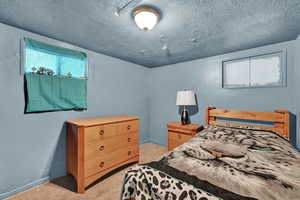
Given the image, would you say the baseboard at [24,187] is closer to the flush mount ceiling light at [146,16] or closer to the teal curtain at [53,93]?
the teal curtain at [53,93]

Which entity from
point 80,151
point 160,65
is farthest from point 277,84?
point 80,151

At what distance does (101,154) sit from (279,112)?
2825 mm

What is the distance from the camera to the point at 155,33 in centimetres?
182

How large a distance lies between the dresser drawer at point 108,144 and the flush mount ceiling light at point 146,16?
67.5 inches

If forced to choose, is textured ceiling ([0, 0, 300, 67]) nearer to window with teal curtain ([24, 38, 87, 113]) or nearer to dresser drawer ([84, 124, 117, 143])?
window with teal curtain ([24, 38, 87, 113])

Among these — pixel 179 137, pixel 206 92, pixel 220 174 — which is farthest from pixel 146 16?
pixel 179 137

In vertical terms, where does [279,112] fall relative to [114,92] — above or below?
below

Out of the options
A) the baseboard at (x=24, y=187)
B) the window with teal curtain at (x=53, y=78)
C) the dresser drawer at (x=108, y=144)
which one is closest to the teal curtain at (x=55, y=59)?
the window with teal curtain at (x=53, y=78)

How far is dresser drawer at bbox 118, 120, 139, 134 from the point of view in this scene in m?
2.27

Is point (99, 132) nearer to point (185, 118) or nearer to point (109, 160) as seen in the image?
point (109, 160)

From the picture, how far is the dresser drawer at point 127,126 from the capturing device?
7.46 feet

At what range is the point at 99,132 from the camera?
194cm

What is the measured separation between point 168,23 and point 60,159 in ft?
8.58

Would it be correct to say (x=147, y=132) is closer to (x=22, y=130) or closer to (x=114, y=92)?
(x=114, y=92)
